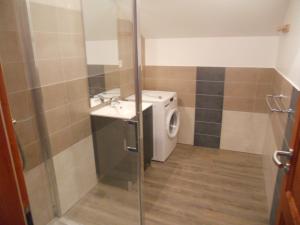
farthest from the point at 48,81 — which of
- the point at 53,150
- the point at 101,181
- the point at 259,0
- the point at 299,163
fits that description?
the point at 259,0

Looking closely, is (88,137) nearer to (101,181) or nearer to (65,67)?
(101,181)

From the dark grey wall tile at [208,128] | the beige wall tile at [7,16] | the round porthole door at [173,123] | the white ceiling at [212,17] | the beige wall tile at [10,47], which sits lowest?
the dark grey wall tile at [208,128]

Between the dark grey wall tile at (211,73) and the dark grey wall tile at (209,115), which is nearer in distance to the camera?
the dark grey wall tile at (211,73)

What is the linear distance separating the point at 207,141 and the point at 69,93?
2.24 meters

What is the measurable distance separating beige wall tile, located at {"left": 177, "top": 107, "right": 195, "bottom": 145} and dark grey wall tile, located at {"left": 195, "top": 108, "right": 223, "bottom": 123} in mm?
90

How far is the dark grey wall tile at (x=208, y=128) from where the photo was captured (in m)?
3.36

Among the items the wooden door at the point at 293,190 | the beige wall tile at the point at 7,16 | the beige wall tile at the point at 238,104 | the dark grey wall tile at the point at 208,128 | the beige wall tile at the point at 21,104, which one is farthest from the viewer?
the dark grey wall tile at the point at 208,128

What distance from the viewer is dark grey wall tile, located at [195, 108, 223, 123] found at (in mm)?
3293

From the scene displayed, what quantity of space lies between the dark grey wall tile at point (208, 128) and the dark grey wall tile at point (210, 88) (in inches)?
18.5

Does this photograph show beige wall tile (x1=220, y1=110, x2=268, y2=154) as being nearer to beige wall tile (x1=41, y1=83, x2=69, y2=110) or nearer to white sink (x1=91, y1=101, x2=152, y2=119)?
white sink (x1=91, y1=101, x2=152, y2=119)

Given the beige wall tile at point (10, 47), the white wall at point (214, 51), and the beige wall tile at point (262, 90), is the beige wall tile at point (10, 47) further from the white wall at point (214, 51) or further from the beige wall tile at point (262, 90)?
the beige wall tile at point (262, 90)

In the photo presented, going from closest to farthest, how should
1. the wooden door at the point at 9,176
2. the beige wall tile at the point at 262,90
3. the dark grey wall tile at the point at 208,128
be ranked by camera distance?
the wooden door at the point at 9,176
the beige wall tile at the point at 262,90
the dark grey wall tile at the point at 208,128

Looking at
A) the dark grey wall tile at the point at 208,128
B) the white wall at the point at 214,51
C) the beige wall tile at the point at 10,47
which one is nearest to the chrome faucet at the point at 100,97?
the beige wall tile at the point at 10,47

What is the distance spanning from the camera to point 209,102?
129 inches
